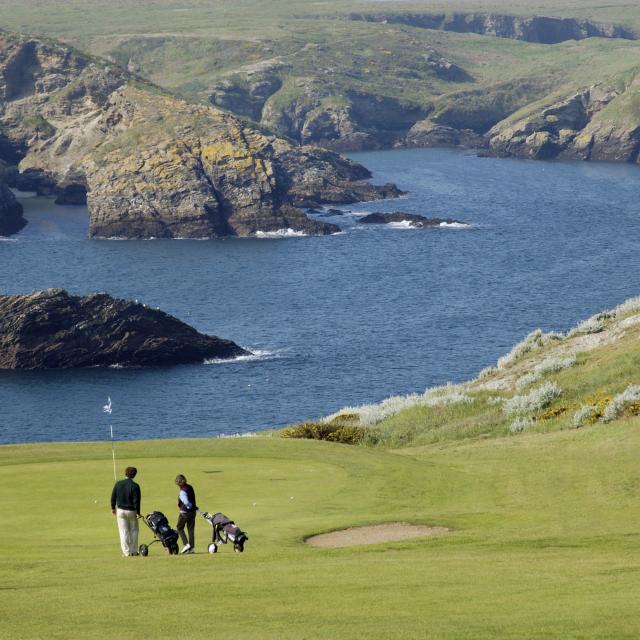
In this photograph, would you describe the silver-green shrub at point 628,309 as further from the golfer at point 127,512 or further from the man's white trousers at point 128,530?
the man's white trousers at point 128,530

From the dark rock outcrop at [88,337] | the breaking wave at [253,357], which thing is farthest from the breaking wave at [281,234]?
the dark rock outcrop at [88,337]

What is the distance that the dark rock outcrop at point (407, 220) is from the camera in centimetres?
17850

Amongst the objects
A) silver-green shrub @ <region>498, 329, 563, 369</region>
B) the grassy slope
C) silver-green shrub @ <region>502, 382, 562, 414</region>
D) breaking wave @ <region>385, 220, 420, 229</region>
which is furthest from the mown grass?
breaking wave @ <region>385, 220, 420, 229</region>

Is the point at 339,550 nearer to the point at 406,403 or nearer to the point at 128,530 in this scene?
the point at 128,530

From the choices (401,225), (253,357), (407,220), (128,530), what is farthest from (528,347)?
(407,220)

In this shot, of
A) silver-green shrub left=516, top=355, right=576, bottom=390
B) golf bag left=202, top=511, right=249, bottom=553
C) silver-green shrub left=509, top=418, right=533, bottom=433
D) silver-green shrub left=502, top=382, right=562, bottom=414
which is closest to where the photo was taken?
golf bag left=202, top=511, right=249, bottom=553

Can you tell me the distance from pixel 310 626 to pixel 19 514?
1119cm

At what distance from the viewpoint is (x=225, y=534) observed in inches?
963

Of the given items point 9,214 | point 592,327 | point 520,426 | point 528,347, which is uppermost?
point 520,426

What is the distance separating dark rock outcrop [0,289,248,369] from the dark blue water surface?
193 centimetres

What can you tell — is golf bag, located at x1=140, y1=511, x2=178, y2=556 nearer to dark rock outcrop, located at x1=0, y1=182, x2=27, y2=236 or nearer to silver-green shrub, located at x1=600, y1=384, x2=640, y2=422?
silver-green shrub, located at x1=600, y1=384, x2=640, y2=422

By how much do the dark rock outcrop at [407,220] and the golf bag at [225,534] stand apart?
506ft

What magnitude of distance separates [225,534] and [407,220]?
158643 millimetres

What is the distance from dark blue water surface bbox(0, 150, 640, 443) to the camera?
93.5 metres
